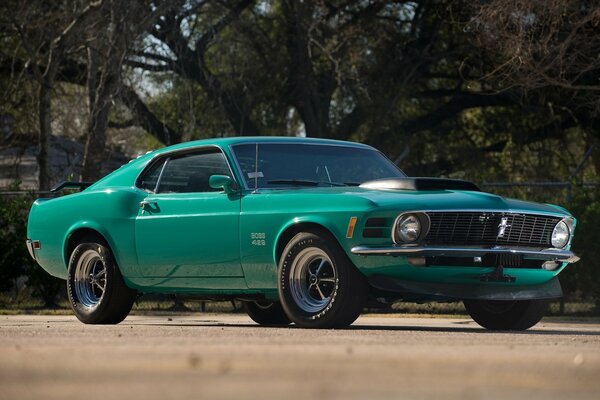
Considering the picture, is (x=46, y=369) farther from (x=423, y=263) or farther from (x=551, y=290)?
(x=551, y=290)

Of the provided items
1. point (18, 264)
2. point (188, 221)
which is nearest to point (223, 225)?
point (188, 221)

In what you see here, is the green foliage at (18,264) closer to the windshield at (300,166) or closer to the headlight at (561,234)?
the windshield at (300,166)

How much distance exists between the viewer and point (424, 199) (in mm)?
9852

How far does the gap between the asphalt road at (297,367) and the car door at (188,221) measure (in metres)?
1.55

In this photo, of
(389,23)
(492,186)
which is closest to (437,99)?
(389,23)

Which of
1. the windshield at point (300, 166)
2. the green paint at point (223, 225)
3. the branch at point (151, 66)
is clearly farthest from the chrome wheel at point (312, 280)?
the branch at point (151, 66)

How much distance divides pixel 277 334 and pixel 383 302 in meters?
1.09

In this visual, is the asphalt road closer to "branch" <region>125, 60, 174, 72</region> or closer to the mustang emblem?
the mustang emblem

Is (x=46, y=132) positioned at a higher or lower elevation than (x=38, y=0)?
Answer: lower

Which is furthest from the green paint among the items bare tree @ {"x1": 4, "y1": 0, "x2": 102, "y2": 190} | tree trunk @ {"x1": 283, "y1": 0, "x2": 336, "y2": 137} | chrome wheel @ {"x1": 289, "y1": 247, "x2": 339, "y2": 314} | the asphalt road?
tree trunk @ {"x1": 283, "y1": 0, "x2": 336, "y2": 137}

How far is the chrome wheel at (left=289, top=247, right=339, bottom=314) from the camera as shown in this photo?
991cm

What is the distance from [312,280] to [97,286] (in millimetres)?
2729

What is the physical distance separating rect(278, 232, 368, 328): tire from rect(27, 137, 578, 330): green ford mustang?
1cm

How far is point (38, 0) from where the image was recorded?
2203cm
